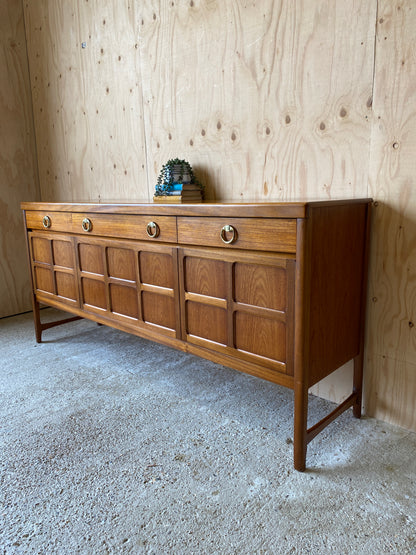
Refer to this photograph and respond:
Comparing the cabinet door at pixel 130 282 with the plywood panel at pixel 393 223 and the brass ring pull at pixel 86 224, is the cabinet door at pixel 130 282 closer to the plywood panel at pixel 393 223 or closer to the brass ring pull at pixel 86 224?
the brass ring pull at pixel 86 224

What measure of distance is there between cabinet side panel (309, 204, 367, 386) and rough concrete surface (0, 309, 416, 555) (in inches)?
13.1

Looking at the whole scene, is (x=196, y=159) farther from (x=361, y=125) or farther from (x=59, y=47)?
(x=59, y=47)

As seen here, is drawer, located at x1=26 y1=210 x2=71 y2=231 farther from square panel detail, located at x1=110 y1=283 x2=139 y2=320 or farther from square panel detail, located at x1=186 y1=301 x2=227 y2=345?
square panel detail, located at x1=186 y1=301 x2=227 y2=345

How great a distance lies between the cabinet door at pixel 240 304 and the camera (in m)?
1.40

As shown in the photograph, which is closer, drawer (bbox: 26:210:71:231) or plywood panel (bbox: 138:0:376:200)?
plywood panel (bbox: 138:0:376:200)

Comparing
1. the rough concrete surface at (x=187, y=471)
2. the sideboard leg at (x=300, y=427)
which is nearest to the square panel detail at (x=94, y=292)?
the rough concrete surface at (x=187, y=471)

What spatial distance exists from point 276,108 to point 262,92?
0.36ft

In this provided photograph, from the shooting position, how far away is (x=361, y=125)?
5.26ft

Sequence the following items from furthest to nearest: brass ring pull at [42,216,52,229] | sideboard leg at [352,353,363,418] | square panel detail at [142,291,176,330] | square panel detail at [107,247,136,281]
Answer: brass ring pull at [42,216,52,229], square panel detail at [107,247,136,281], square panel detail at [142,291,176,330], sideboard leg at [352,353,363,418]

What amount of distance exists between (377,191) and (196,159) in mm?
997

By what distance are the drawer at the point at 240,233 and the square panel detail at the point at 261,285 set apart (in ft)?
0.25

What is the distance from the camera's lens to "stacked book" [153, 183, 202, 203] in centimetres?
197

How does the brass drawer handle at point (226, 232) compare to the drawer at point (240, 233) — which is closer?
the drawer at point (240, 233)

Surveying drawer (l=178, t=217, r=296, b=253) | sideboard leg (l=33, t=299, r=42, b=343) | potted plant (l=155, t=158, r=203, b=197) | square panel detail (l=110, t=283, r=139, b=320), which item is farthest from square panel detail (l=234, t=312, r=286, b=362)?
sideboard leg (l=33, t=299, r=42, b=343)
